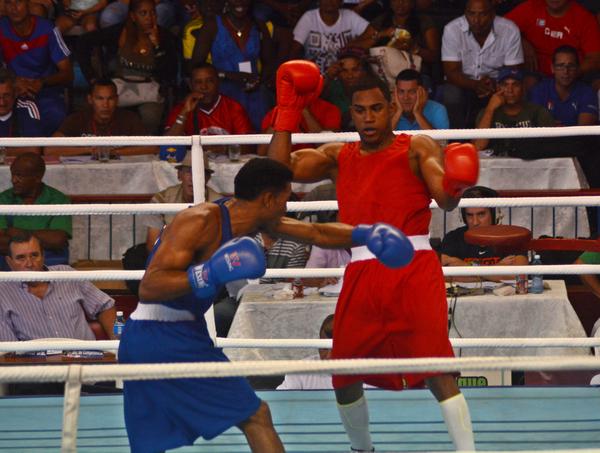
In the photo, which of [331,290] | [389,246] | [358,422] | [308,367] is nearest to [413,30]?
[331,290]

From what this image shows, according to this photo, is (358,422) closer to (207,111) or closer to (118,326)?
(118,326)

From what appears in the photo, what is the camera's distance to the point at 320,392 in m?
4.54

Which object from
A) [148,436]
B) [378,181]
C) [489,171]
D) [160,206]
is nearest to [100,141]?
[160,206]

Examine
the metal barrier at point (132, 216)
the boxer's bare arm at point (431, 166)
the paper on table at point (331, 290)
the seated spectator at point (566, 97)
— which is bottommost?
the paper on table at point (331, 290)

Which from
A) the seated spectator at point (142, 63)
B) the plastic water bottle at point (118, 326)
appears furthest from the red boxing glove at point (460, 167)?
the seated spectator at point (142, 63)

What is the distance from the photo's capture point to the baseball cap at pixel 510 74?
710 centimetres

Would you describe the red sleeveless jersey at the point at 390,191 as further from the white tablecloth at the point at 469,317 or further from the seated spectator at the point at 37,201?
the seated spectator at the point at 37,201

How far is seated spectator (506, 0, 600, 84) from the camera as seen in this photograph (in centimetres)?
775

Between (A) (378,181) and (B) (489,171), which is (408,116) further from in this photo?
(A) (378,181)

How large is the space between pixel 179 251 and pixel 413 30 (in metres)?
4.99

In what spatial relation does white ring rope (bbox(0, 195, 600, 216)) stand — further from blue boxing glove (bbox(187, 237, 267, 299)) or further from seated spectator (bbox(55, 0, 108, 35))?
seated spectator (bbox(55, 0, 108, 35))

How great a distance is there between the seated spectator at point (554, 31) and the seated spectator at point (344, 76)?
3.89 ft

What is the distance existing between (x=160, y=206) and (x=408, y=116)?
3079 millimetres

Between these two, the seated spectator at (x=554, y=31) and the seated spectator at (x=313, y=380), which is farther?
the seated spectator at (x=554, y=31)
